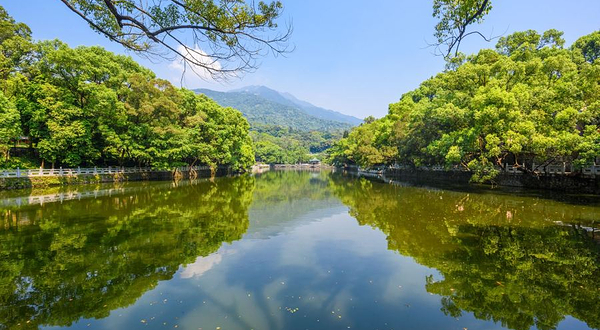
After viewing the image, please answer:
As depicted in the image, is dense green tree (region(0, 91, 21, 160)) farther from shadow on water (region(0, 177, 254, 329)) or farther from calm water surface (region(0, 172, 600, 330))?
calm water surface (region(0, 172, 600, 330))

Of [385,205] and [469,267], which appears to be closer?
[469,267]

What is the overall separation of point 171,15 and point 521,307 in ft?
25.0

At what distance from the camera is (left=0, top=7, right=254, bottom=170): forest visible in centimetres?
2592

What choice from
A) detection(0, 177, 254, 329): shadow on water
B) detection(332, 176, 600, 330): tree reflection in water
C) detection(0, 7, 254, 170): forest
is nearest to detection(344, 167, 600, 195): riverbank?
detection(332, 176, 600, 330): tree reflection in water

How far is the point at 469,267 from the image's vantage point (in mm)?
7219

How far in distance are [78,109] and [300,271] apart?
1141 inches

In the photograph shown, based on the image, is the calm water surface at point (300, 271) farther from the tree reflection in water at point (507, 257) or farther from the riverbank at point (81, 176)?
the riverbank at point (81, 176)

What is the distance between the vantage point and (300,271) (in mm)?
7270

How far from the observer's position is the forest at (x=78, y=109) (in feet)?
85.0

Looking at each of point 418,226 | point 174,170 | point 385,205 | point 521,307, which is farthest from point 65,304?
point 174,170

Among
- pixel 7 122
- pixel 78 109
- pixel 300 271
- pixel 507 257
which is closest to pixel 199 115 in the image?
pixel 78 109

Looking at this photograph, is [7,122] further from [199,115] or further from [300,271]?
[300,271]

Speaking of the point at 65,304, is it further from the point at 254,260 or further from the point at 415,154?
the point at 415,154

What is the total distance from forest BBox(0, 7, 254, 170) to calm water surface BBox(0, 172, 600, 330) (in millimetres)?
16437
